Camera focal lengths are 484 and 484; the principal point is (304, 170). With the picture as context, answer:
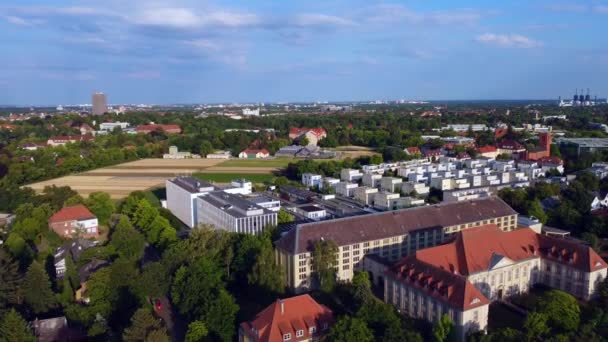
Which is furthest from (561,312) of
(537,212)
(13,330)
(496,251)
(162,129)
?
(162,129)

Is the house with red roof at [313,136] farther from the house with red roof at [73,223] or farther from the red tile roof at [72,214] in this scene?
the house with red roof at [73,223]

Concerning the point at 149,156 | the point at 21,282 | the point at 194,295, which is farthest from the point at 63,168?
the point at 194,295

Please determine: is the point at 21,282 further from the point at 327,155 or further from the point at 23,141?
the point at 23,141

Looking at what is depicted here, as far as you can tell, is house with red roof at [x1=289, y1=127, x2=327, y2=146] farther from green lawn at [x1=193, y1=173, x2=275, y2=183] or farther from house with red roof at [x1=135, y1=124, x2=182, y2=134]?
green lawn at [x1=193, y1=173, x2=275, y2=183]

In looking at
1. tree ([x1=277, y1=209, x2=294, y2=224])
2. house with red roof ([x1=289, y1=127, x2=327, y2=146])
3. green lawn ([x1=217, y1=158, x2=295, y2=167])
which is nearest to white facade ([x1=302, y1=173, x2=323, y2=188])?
green lawn ([x1=217, y1=158, x2=295, y2=167])

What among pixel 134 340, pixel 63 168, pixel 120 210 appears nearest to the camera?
pixel 134 340

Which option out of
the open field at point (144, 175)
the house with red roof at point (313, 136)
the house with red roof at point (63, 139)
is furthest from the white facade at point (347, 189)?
the house with red roof at point (63, 139)
